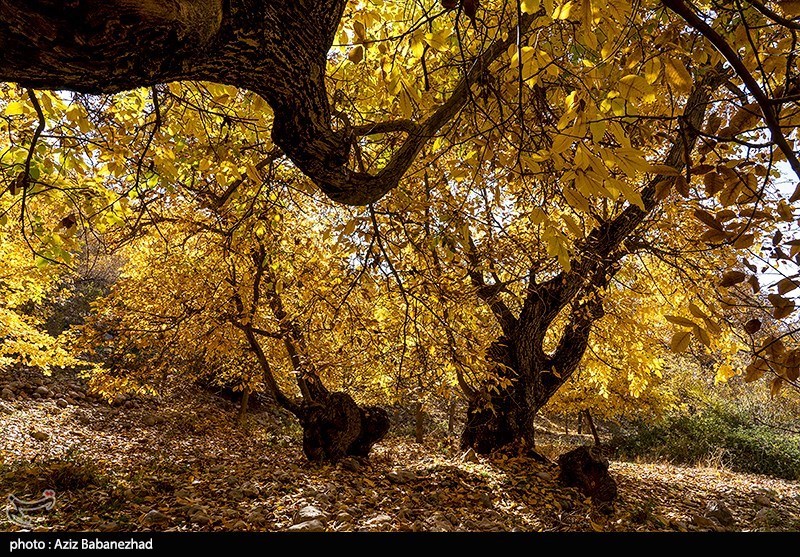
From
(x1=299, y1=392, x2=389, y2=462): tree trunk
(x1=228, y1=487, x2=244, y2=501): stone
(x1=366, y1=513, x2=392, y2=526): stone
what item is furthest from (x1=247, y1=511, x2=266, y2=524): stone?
(x1=299, y1=392, x2=389, y2=462): tree trunk

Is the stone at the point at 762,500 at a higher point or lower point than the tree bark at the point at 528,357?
lower

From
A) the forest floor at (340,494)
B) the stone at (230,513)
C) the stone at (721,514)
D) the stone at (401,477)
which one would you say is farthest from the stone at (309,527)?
the stone at (721,514)

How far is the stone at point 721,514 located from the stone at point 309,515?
5.09 m

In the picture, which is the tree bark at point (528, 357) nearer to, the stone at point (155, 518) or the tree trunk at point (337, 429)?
the tree trunk at point (337, 429)

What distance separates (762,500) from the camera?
23.1 feet

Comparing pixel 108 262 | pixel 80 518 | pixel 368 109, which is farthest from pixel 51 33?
pixel 108 262

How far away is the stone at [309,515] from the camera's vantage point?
4.11 m

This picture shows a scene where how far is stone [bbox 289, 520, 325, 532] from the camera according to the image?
3729mm

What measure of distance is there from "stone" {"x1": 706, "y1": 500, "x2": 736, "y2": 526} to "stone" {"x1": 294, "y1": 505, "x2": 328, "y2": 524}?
509 cm

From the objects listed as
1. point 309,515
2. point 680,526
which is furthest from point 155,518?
point 680,526

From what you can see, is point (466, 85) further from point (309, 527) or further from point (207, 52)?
point (309, 527)

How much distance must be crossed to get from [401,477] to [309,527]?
2.59 metres

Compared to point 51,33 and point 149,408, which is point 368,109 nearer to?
point 51,33

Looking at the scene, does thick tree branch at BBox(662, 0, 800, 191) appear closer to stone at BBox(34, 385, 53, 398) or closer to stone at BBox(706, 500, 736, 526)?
stone at BBox(706, 500, 736, 526)
